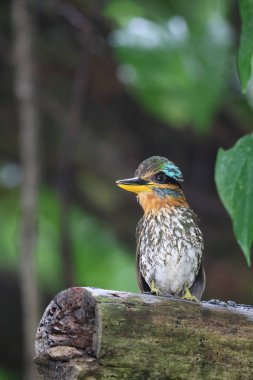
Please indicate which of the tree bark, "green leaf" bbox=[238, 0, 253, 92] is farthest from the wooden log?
the tree bark

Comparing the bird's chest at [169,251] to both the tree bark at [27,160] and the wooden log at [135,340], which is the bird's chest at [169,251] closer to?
the tree bark at [27,160]

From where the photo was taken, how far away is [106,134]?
16.4ft

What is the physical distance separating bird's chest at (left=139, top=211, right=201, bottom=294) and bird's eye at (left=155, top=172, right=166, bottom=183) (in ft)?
0.48

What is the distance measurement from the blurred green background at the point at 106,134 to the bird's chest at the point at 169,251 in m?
1.00

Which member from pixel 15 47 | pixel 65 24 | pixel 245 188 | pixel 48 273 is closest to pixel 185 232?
pixel 245 188

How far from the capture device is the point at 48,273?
225 inches

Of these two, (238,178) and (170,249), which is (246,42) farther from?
(170,249)

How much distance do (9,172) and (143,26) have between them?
1.30m

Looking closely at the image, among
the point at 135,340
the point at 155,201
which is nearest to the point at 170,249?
the point at 155,201

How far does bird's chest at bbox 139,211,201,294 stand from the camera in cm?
337

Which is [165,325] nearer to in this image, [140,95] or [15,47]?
[140,95]

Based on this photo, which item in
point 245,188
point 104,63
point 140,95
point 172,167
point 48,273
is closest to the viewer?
point 245,188

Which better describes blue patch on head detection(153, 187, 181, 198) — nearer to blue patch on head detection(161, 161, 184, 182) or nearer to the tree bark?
blue patch on head detection(161, 161, 184, 182)

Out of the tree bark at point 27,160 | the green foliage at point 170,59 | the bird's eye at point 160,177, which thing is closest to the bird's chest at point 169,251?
the bird's eye at point 160,177
